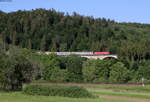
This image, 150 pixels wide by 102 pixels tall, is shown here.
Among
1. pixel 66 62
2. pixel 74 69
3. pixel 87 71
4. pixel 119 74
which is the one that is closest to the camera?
pixel 119 74

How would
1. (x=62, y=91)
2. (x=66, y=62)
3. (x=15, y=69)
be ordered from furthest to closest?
(x=66, y=62) → (x=15, y=69) → (x=62, y=91)

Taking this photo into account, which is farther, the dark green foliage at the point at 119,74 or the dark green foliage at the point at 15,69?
the dark green foliage at the point at 119,74

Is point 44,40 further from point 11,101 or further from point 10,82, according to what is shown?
point 11,101

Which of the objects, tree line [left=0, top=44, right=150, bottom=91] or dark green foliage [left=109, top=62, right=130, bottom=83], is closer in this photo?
tree line [left=0, top=44, right=150, bottom=91]

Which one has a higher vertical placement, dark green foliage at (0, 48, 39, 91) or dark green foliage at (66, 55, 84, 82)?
dark green foliage at (0, 48, 39, 91)

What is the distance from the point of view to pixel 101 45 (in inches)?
6850

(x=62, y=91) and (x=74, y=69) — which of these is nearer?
(x=62, y=91)

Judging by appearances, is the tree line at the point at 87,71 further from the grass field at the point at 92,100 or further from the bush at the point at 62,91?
the grass field at the point at 92,100

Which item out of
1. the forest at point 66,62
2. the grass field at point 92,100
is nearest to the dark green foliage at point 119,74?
the forest at point 66,62

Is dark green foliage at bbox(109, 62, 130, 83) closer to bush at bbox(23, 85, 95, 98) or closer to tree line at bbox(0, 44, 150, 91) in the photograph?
tree line at bbox(0, 44, 150, 91)

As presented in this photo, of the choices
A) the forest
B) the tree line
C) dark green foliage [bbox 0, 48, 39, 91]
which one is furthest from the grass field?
the tree line

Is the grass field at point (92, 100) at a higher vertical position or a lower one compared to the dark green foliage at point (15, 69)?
lower

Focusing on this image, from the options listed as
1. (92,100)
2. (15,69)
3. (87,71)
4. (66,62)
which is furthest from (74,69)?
(92,100)

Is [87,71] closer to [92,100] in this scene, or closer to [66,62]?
[66,62]
